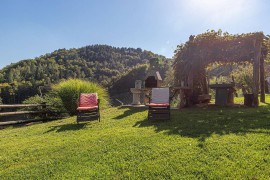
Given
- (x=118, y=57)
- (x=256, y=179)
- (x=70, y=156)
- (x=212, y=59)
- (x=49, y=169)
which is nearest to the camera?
(x=256, y=179)

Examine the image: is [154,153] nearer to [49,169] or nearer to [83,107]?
[49,169]

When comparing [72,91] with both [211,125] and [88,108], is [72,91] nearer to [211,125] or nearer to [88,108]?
[88,108]

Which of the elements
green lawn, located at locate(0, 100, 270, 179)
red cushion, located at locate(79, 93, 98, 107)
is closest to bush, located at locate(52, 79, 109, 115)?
red cushion, located at locate(79, 93, 98, 107)

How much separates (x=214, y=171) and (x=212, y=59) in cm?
737

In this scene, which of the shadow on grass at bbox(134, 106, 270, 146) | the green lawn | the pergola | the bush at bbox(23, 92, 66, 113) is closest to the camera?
the green lawn

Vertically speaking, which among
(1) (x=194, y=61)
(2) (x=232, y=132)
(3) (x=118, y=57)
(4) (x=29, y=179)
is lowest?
(4) (x=29, y=179)

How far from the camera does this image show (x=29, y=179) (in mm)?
3551

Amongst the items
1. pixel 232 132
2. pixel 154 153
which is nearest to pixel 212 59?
pixel 232 132

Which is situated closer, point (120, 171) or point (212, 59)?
point (120, 171)

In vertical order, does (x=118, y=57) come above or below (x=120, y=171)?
above

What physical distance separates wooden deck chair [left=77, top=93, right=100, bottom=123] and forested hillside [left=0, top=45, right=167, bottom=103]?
38.5 meters

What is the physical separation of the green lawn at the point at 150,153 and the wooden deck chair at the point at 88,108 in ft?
4.26

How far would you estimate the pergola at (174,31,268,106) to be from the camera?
8750mm

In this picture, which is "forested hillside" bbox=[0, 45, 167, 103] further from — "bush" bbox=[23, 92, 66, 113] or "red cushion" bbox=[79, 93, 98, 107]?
"red cushion" bbox=[79, 93, 98, 107]
